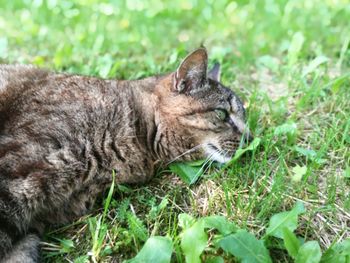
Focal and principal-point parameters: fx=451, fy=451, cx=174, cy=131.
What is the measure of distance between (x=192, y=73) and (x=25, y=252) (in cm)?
160

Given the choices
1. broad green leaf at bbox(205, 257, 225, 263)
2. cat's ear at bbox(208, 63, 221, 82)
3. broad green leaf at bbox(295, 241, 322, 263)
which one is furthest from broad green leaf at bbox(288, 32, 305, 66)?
broad green leaf at bbox(205, 257, 225, 263)

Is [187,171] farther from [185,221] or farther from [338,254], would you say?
[338,254]

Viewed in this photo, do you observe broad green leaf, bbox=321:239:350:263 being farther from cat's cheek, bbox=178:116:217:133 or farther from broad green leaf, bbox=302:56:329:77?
broad green leaf, bbox=302:56:329:77

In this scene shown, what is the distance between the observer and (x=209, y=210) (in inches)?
109

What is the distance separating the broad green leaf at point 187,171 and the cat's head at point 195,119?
0.06m

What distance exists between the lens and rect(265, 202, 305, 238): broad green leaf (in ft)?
7.85

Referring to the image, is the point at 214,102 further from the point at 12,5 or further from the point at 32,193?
the point at 12,5

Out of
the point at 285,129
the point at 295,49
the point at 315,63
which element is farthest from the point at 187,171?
the point at 295,49

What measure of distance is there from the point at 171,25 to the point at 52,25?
4.94ft

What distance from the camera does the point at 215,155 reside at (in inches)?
122

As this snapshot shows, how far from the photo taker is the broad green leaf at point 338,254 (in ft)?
7.36

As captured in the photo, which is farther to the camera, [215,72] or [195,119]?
[215,72]

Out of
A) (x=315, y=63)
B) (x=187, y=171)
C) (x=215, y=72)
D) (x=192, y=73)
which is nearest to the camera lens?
(x=187, y=171)

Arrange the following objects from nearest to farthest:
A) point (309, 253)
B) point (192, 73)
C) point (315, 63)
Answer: point (309, 253), point (192, 73), point (315, 63)
